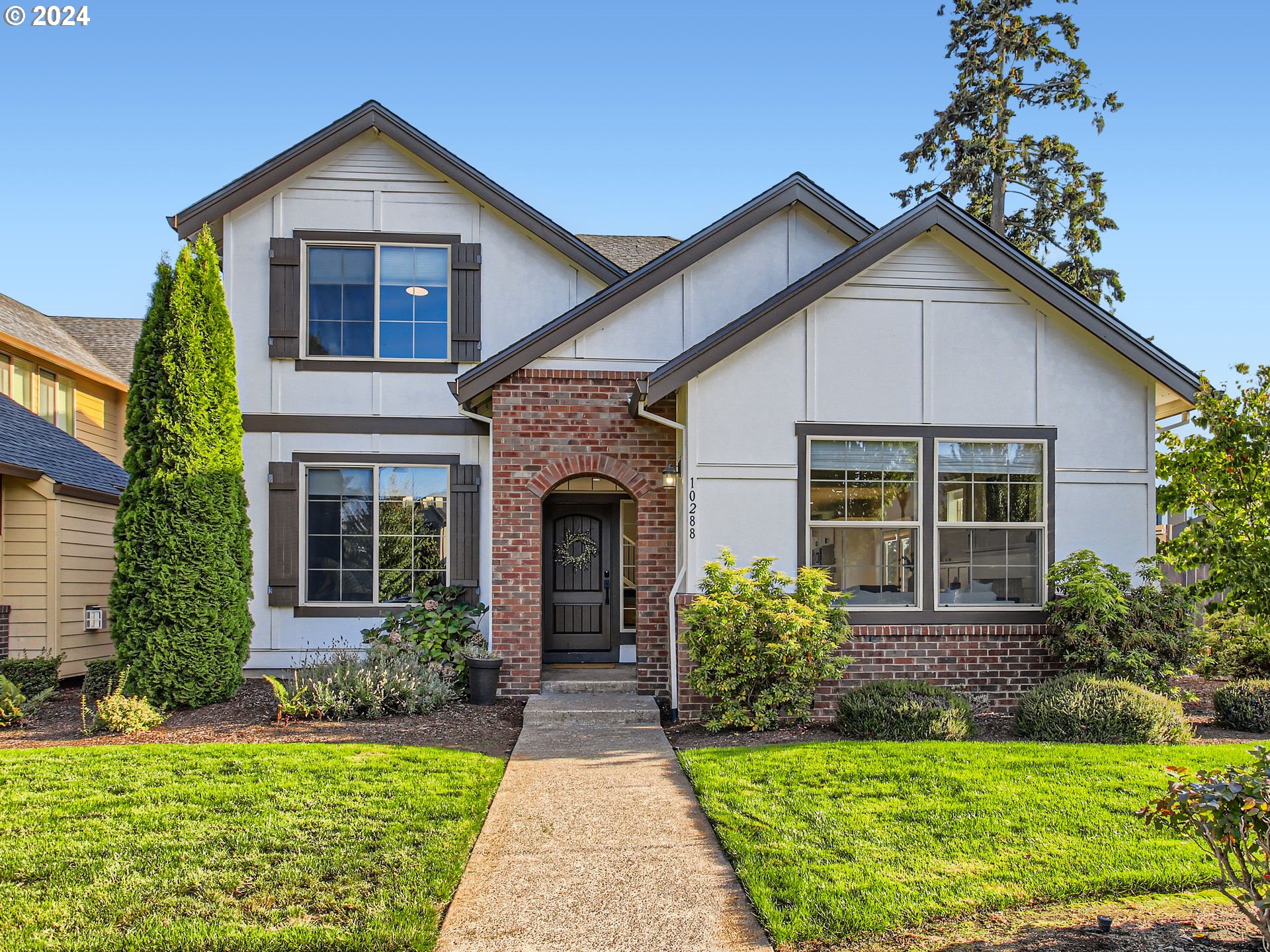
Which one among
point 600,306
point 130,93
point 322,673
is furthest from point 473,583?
point 130,93

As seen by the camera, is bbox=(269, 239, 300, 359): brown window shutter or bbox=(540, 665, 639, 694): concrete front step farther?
bbox=(269, 239, 300, 359): brown window shutter

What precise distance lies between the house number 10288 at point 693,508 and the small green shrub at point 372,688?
3.17m

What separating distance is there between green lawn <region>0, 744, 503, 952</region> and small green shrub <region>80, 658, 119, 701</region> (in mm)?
3211

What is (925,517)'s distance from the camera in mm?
9062

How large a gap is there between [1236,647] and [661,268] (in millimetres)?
8052

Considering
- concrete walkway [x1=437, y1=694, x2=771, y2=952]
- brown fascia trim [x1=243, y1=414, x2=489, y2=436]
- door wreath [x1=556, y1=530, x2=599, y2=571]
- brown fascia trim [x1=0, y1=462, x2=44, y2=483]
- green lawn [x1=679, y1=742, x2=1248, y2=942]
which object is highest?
brown fascia trim [x1=243, y1=414, x2=489, y2=436]

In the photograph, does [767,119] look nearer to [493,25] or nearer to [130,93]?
[493,25]

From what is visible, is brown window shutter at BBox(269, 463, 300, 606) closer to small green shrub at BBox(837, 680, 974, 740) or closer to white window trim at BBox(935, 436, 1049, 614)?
A: small green shrub at BBox(837, 680, 974, 740)

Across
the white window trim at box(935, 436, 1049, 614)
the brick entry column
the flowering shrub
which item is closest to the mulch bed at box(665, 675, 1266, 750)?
the white window trim at box(935, 436, 1049, 614)

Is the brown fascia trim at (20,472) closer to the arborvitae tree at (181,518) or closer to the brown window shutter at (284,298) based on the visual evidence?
the arborvitae tree at (181,518)

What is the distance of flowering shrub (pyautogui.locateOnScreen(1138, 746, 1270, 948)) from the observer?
3.42m

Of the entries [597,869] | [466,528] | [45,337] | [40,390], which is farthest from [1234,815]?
[45,337]

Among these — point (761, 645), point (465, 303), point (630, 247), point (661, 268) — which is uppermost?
point (630, 247)

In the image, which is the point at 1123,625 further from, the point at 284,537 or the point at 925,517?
the point at 284,537
